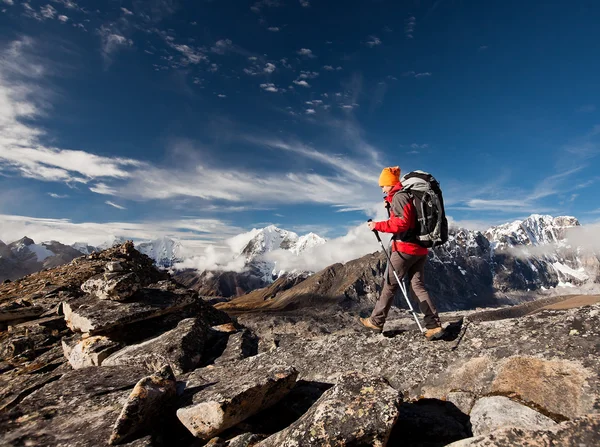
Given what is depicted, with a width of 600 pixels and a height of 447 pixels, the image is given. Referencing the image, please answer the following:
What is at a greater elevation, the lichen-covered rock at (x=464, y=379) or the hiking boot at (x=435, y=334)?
the hiking boot at (x=435, y=334)

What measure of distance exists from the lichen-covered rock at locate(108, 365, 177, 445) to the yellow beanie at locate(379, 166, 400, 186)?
8.60m

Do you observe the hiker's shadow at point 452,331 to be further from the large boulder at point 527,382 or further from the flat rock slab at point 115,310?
the flat rock slab at point 115,310

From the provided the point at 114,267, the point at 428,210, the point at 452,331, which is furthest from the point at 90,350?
the point at 428,210

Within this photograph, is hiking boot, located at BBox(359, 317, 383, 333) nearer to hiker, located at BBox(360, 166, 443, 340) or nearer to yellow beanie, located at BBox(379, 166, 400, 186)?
hiker, located at BBox(360, 166, 443, 340)

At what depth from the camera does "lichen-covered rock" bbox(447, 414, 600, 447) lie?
4.18 meters

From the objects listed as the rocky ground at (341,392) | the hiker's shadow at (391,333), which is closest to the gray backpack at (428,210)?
the rocky ground at (341,392)

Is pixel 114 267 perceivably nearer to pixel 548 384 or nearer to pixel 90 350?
pixel 90 350

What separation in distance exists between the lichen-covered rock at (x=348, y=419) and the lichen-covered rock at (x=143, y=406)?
2737 mm

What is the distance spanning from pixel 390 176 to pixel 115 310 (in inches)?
509

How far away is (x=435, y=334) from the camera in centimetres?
948

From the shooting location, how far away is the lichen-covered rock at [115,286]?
14.8 metres

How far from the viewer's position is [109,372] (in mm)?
10070

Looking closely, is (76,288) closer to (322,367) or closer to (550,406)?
(322,367)

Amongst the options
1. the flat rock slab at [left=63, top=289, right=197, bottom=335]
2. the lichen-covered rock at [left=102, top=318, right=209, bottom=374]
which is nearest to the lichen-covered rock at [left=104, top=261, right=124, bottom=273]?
the flat rock slab at [left=63, top=289, right=197, bottom=335]
